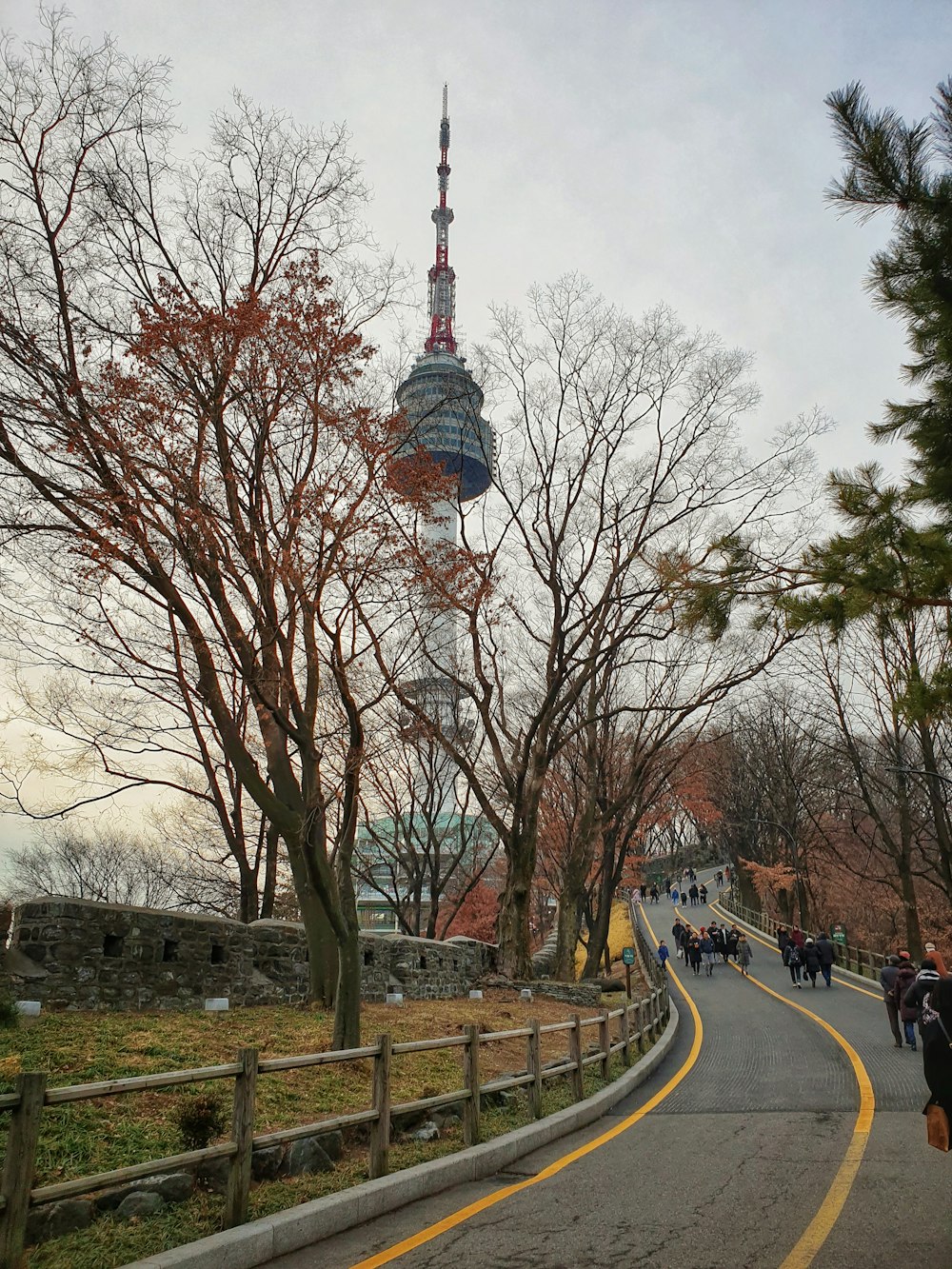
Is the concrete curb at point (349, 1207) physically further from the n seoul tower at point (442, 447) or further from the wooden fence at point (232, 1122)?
the n seoul tower at point (442, 447)

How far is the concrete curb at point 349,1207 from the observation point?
4543mm

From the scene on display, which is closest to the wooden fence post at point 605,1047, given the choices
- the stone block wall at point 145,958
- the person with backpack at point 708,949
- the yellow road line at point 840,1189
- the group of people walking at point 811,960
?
the yellow road line at point 840,1189

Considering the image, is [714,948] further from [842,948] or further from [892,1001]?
[892,1001]

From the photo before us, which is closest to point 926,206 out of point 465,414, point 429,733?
point 465,414

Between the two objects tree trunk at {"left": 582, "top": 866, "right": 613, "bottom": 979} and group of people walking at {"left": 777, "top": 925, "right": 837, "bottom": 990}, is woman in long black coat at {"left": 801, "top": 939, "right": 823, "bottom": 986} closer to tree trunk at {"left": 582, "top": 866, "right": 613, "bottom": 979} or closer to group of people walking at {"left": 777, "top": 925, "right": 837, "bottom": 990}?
group of people walking at {"left": 777, "top": 925, "right": 837, "bottom": 990}

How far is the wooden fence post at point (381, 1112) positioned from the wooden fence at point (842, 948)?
24487 mm

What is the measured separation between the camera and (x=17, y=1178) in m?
3.84

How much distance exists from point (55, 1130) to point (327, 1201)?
208 cm

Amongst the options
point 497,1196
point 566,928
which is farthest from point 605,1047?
point 566,928

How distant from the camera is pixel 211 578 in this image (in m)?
12.4

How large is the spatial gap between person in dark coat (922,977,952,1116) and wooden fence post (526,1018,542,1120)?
419 cm

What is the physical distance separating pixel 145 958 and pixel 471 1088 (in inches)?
245

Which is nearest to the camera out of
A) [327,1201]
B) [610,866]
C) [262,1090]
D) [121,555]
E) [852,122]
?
[327,1201]

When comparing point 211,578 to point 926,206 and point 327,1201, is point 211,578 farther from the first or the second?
point 926,206
